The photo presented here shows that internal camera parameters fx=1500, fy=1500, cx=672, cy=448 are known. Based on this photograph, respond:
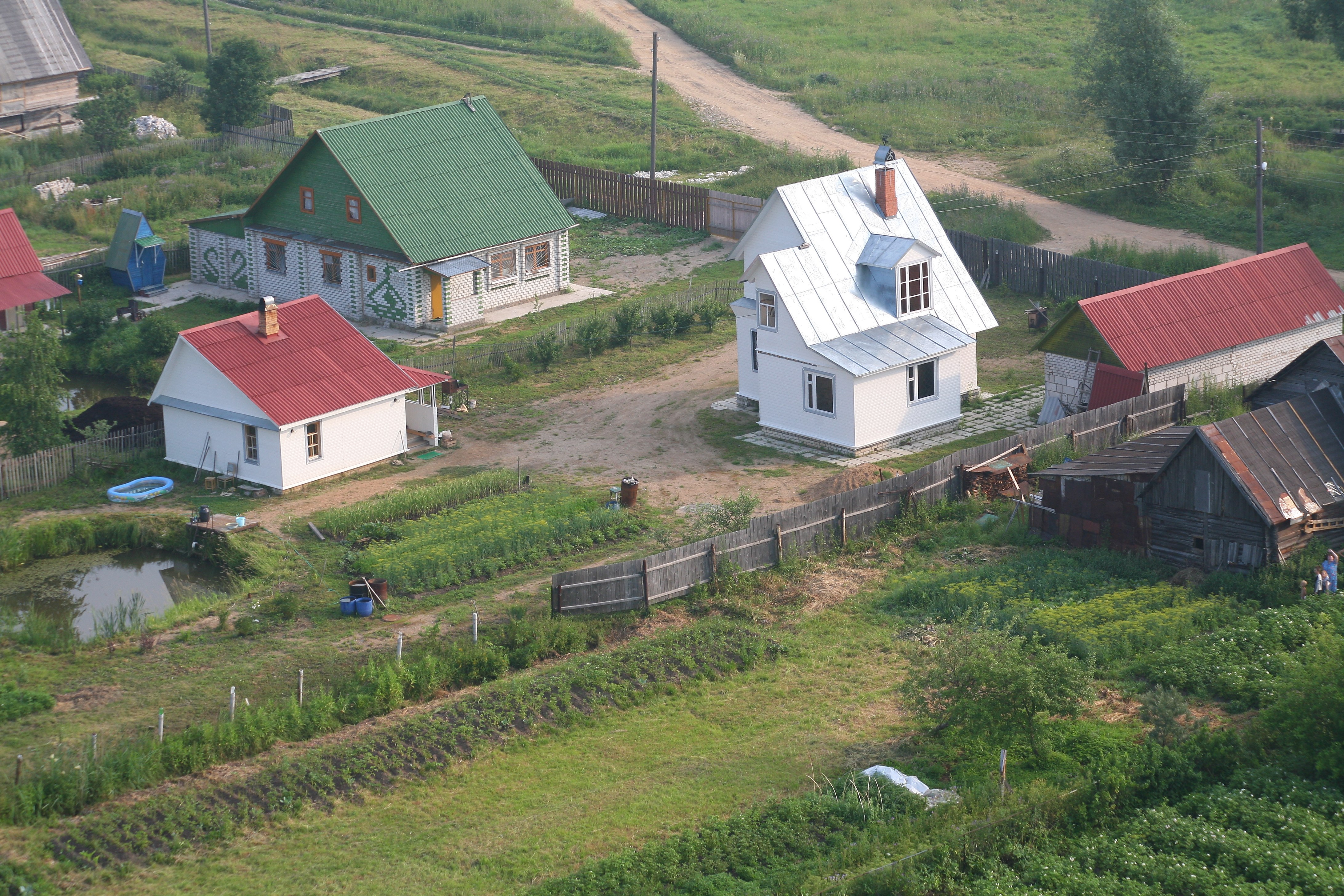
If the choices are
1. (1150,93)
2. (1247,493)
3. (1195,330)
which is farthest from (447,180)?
(1247,493)

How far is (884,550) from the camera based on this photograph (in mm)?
31484

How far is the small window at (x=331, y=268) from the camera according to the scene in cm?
4969

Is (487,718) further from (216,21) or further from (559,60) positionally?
(216,21)

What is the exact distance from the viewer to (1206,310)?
39469mm

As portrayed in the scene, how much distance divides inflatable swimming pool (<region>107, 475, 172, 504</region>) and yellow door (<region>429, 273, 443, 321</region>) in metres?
14.1

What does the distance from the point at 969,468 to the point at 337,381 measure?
50.4ft

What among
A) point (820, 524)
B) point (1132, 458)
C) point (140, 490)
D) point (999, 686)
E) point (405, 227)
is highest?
point (405, 227)

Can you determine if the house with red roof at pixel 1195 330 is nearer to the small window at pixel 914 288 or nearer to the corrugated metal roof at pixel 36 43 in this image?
the small window at pixel 914 288

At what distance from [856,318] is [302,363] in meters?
13.9

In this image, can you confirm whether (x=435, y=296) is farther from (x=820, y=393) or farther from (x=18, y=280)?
(x=820, y=393)

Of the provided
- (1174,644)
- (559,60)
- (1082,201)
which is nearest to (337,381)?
(1174,644)

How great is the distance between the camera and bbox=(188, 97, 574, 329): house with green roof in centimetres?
4812

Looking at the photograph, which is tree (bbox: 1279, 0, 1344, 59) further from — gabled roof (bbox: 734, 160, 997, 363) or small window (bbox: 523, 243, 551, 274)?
small window (bbox: 523, 243, 551, 274)

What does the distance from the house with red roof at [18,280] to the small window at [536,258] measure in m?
14.9
